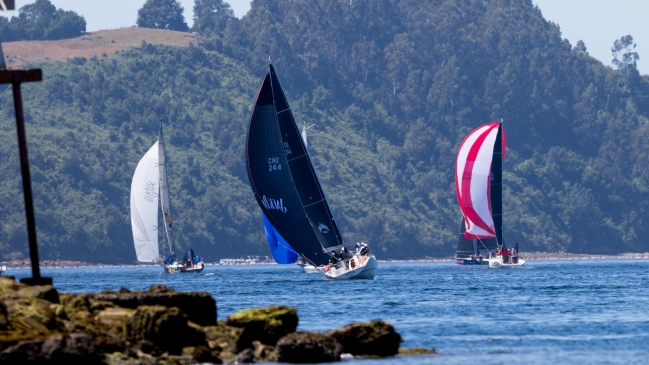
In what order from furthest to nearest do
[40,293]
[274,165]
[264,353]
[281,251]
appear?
[281,251] → [274,165] → [264,353] → [40,293]

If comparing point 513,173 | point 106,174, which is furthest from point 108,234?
point 513,173

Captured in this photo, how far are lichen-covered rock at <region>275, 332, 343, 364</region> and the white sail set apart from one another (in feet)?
220

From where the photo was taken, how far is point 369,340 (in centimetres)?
2561

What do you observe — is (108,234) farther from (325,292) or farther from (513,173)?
(325,292)

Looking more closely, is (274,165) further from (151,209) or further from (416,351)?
(416,351)

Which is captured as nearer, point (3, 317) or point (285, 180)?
point (3, 317)

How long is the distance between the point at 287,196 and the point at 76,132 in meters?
116

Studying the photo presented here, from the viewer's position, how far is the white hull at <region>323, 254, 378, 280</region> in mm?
60688

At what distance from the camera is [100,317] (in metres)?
24.5

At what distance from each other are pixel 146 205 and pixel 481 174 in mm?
23521

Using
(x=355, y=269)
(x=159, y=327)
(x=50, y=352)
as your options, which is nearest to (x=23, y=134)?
(x=159, y=327)

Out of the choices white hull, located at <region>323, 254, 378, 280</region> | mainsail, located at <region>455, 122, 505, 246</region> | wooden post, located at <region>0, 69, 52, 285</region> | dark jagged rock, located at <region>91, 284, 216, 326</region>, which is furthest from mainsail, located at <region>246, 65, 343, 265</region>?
wooden post, located at <region>0, 69, 52, 285</region>

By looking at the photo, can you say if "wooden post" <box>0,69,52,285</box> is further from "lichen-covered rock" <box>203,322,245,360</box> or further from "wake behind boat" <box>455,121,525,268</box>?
"wake behind boat" <box>455,121,525,268</box>

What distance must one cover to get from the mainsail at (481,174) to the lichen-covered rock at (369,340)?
61.4 meters
